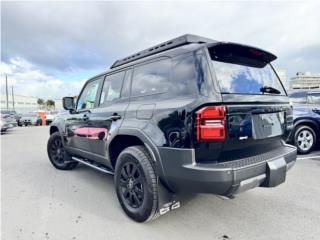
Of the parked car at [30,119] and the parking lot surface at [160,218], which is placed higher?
the parked car at [30,119]

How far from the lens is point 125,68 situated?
10.6ft

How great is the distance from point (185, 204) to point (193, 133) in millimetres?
1453

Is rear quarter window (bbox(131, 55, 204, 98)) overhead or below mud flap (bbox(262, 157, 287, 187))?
overhead

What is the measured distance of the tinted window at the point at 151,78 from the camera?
253 cm

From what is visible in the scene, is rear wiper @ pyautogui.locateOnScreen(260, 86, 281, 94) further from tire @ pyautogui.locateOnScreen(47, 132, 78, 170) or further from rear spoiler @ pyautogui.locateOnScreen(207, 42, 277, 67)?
tire @ pyautogui.locateOnScreen(47, 132, 78, 170)

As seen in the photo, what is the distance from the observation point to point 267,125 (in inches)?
99.3

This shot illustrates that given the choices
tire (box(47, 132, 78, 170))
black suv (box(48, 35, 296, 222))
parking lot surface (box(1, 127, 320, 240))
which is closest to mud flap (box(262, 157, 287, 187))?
black suv (box(48, 35, 296, 222))

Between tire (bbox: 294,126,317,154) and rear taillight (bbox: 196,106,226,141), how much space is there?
4.49 m

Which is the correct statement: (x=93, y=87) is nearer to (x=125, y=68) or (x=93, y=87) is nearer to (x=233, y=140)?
(x=125, y=68)

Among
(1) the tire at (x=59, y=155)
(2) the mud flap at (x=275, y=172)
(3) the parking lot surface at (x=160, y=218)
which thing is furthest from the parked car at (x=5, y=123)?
(2) the mud flap at (x=275, y=172)

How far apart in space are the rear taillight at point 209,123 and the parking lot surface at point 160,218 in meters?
1.11

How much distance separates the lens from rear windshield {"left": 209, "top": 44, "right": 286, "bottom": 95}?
7.54 ft

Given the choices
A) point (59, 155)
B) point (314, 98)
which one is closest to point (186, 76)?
point (59, 155)

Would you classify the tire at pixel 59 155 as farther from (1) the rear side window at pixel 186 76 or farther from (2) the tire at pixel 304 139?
(2) the tire at pixel 304 139
